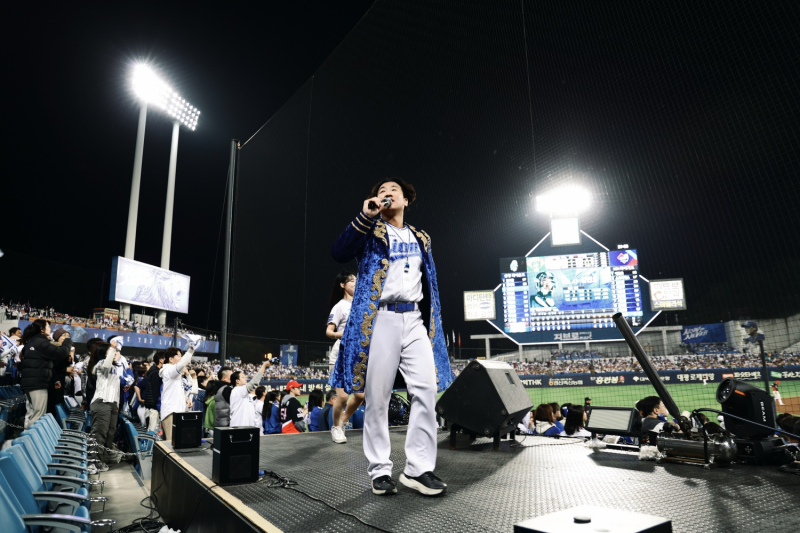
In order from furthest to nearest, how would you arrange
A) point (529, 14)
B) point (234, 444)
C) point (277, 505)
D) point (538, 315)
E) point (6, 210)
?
point (6, 210)
point (538, 315)
point (529, 14)
point (234, 444)
point (277, 505)

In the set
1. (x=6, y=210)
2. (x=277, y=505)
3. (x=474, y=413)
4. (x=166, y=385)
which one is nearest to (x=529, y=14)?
(x=474, y=413)

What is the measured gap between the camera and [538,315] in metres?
21.7

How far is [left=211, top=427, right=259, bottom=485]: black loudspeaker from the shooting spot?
209 centimetres

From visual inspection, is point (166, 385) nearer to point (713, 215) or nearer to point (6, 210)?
point (713, 215)

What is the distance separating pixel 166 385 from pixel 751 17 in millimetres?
9688

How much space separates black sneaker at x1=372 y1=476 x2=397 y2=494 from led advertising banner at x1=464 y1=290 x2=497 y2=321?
22892mm

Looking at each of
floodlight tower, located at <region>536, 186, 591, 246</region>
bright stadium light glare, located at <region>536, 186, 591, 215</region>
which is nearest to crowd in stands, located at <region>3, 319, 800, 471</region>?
bright stadium light glare, located at <region>536, 186, 591, 215</region>


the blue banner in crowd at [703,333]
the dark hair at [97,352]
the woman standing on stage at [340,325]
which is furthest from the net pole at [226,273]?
the blue banner in crowd at [703,333]

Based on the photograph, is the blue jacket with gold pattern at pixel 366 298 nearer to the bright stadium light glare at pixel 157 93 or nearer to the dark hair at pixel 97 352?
the dark hair at pixel 97 352

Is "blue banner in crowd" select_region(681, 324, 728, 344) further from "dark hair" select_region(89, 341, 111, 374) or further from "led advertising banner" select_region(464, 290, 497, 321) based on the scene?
"dark hair" select_region(89, 341, 111, 374)

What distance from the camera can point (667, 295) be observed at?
22656mm

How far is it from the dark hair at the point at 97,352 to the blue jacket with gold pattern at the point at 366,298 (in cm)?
446

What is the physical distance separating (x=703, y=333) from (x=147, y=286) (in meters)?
35.6

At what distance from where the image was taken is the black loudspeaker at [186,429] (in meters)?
3.18
